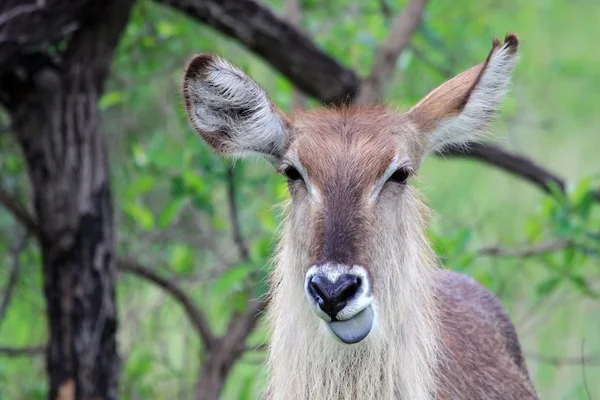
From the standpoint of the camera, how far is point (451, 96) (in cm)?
495

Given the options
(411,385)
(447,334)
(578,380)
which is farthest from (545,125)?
(411,385)

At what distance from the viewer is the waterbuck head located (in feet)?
13.8

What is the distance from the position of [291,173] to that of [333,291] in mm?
828

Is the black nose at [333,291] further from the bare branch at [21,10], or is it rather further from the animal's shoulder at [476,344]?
the bare branch at [21,10]

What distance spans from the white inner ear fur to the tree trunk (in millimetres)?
2376

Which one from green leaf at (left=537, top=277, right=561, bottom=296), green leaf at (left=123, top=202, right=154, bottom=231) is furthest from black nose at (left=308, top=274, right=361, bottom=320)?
green leaf at (left=123, top=202, right=154, bottom=231)

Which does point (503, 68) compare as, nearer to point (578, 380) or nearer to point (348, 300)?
point (348, 300)

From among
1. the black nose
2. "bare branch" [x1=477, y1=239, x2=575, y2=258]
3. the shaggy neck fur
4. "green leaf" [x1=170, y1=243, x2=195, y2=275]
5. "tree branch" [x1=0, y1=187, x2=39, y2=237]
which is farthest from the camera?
"green leaf" [x1=170, y1=243, x2=195, y2=275]

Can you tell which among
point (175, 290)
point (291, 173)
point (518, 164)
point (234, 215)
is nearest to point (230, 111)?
point (291, 173)

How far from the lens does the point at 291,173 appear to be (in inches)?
185

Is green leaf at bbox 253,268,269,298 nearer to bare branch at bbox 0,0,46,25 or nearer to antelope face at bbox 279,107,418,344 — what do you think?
antelope face at bbox 279,107,418,344

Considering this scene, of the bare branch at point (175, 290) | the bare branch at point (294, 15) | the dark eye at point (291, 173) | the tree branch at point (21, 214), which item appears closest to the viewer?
the dark eye at point (291, 173)

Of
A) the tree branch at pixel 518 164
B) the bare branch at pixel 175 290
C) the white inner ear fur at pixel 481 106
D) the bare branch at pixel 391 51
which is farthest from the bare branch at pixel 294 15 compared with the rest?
the white inner ear fur at pixel 481 106

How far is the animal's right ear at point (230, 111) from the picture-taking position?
4.81 metres
